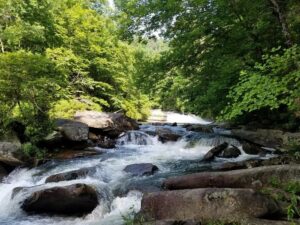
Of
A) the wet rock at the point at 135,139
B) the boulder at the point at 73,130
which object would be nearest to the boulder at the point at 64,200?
the boulder at the point at 73,130

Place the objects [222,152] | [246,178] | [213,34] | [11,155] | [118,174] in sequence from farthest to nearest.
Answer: [213,34] < [222,152] < [11,155] < [118,174] < [246,178]

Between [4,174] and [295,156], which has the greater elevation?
[295,156]

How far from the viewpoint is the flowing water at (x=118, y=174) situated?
25.3ft

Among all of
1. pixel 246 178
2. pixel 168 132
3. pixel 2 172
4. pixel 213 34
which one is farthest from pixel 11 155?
pixel 213 34

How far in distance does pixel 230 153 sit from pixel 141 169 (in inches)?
160

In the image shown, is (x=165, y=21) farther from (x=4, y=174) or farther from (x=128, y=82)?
(x=128, y=82)

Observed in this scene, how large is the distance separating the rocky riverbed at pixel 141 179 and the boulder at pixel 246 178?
2 centimetres

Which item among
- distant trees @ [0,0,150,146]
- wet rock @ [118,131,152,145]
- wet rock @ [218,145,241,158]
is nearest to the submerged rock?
distant trees @ [0,0,150,146]

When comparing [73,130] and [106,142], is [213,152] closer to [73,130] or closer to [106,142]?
[106,142]

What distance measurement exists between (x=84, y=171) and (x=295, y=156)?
5.99 m

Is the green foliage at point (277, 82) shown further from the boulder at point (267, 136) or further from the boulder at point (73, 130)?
the boulder at point (73, 130)

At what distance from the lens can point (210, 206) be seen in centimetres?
579

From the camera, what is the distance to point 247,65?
11.9 m

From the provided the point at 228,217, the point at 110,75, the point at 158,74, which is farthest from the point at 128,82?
the point at 228,217
